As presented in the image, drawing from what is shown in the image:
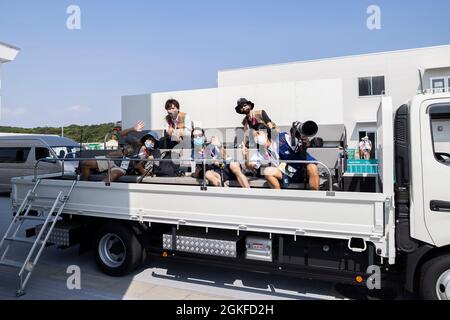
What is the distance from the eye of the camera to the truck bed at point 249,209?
129 inches

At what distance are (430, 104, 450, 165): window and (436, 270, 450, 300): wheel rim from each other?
102cm

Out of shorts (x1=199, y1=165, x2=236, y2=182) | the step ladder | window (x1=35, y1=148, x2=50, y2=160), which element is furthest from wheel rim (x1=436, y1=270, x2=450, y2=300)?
window (x1=35, y1=148, x2=50, y2=160)

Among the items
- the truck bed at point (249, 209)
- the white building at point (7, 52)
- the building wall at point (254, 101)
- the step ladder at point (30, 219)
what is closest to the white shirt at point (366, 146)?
the building wall at point (254, 101)

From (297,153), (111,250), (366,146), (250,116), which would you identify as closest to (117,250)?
(111,250)

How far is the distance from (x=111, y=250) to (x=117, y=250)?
0.09m

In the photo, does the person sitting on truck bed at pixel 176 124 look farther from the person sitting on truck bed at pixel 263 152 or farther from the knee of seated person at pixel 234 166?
the knee of seated person at pixel 234 166

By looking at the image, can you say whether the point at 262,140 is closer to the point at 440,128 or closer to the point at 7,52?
the point at 440,128

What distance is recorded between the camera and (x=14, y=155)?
11.9 meters

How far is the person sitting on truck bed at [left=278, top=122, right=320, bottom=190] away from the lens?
12.6 ft

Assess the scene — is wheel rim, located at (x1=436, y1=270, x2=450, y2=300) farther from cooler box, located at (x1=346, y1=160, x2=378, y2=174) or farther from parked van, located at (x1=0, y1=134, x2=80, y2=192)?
parked van, located at (x1=0, y1=134, x2=80, y2=192)

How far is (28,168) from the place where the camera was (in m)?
11.6

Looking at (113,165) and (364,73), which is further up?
(364,73)
